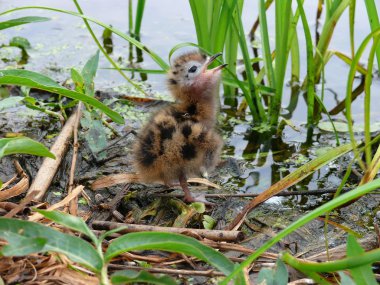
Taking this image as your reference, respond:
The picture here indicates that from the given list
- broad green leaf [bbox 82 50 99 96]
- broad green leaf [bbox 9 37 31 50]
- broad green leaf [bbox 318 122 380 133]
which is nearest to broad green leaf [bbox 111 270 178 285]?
broad green leaf [bbox 82 50 99 96]

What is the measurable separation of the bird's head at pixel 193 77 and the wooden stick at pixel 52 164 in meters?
0.86

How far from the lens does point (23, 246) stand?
2844 mm

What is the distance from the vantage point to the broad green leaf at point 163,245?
298 cm

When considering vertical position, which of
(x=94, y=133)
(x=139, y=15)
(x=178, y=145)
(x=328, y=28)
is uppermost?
(x=328, y=28)

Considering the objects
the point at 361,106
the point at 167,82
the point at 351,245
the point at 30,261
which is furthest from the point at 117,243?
the point at 361,106

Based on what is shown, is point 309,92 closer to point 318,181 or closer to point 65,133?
point 318,181

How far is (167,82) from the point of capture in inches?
201

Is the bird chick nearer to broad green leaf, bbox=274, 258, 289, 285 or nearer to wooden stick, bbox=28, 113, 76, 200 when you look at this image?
wooden stick, bbox=28, 113, 76, 200

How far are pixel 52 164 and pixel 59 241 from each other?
1674mm

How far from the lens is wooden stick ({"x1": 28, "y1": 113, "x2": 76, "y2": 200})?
437cm

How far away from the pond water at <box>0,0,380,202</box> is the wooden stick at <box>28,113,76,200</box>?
1.15 meters

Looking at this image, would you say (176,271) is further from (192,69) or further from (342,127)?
(342,127)

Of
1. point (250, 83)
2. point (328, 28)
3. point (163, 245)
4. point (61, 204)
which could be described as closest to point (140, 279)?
point (163, 245)

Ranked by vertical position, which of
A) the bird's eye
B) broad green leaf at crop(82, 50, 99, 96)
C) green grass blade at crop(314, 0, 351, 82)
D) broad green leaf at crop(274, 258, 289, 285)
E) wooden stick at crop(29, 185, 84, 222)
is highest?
green grass blade at crop(314, 0, 351, 82)
